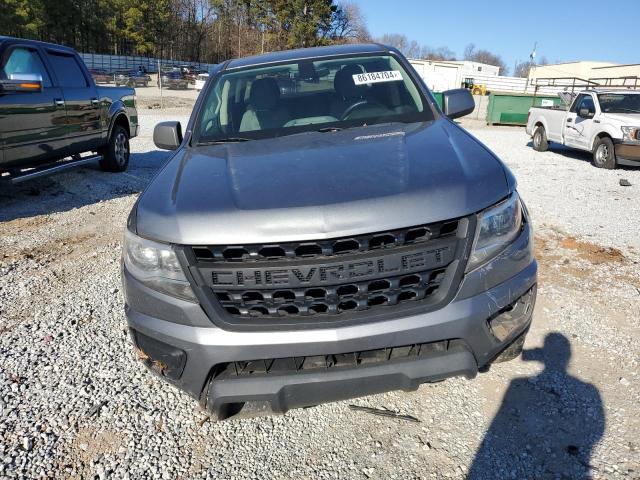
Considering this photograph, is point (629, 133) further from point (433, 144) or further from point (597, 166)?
point (433, 144)

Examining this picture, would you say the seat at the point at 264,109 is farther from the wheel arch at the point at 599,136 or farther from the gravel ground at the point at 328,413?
the wheel arch at the point at 599,136

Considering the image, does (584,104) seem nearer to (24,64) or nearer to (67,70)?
(67,70)

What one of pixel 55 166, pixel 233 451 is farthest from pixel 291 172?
pixel 55 166

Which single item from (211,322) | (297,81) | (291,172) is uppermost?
(297,81)

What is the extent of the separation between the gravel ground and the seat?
5.60 feet

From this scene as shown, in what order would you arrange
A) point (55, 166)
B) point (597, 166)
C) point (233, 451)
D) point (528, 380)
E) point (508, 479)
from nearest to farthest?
1. point (508, 479)
2. point (233, 451)
3. point (528, 380)
4. point (55, 166)
5. point (597, 166)

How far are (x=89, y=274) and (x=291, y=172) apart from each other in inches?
117

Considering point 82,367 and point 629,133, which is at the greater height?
point 629,133

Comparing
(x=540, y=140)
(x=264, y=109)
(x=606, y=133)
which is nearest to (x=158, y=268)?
(x=264, y=109)

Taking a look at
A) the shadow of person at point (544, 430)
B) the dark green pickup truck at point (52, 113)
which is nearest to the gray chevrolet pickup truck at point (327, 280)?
the shadow of person at point (544, 430)

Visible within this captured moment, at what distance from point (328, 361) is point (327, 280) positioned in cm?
35

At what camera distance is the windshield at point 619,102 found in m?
10.2

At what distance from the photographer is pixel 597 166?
10.3 m

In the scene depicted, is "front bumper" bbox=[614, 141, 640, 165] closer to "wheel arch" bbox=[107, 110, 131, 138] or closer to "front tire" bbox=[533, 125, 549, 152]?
"front tire" bbox=[533, 125, 549, 152]
